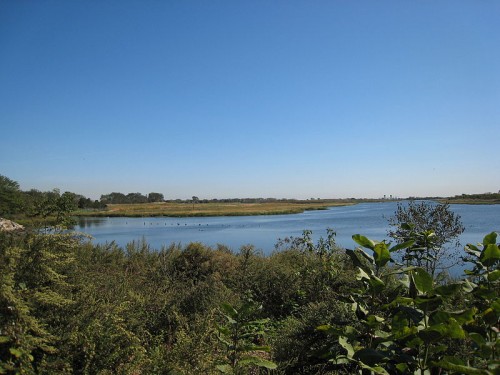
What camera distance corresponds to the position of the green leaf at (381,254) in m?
1.77

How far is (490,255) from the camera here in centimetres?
175

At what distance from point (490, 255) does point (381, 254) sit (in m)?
0.52

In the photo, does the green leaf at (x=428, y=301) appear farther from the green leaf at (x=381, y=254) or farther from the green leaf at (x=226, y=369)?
the green leaf at (x=226, y=369)

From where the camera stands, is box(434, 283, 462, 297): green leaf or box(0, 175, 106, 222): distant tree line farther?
box(0, 175, 106, 222): distant tree line

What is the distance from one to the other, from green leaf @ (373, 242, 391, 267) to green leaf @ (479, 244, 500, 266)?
461mm

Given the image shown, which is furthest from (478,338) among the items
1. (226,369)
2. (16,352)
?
(16,352)

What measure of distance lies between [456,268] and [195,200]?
548 ft

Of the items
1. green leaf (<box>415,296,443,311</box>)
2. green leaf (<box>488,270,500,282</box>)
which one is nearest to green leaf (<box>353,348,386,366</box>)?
green leaf (<box>415,296,443,311</box>)

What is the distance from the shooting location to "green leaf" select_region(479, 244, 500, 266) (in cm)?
171

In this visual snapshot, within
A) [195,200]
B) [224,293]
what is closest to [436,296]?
[224,293]

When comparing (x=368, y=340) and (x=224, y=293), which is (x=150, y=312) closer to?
(x=224, y=293)

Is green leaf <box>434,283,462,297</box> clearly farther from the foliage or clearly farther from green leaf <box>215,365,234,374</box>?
green leaf <box>215,365,234,374</box>

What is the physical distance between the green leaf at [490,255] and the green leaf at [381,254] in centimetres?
46

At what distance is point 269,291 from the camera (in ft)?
23.9
